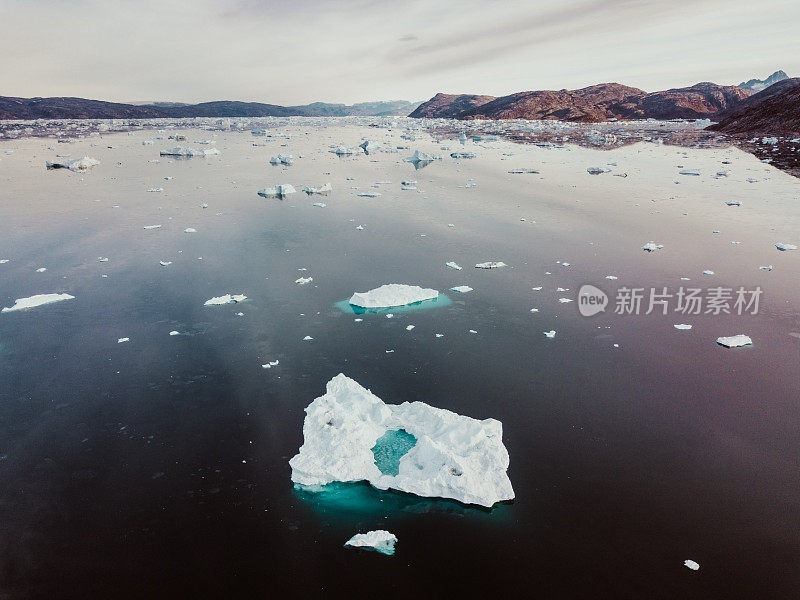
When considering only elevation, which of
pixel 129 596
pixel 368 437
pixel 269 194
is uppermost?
pixel 269 194

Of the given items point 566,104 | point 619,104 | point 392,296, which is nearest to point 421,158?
point 392,296

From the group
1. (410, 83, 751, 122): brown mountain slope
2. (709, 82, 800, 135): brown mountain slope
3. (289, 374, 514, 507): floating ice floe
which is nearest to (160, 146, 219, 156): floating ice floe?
(289, 374, 514, 507): floating ice floe

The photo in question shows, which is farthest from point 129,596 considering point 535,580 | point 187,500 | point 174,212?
point 174,212

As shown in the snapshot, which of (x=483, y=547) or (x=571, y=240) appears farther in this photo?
(x=571, y=240)

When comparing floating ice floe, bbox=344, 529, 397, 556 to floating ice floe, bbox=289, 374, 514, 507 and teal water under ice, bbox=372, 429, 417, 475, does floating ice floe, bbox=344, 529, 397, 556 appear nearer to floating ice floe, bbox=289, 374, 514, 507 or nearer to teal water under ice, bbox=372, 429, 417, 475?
floating ice floe, bbox=289, 374, 514, 507

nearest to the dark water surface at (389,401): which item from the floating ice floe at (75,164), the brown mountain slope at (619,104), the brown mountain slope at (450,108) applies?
the floating ice floe at (75,164)

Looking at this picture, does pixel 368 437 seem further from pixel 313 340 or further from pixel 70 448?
pixel 70 448
